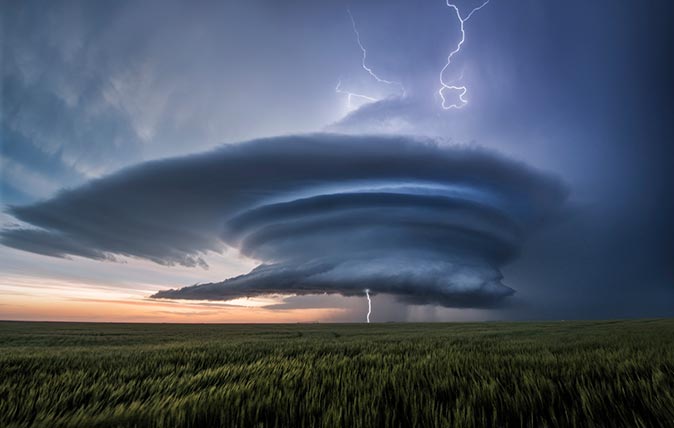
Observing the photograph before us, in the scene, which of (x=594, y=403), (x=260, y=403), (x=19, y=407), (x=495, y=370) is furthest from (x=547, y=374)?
(x=19, y=407)

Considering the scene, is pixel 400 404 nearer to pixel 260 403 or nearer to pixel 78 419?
pixel 260 403

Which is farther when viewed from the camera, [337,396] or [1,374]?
[1,374]

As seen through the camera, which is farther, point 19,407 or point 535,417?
point 19,407

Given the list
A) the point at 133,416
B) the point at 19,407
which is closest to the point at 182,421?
the point at 133,416

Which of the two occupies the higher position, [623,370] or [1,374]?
[623,370]

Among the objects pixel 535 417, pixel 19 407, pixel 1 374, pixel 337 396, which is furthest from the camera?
pixel 1 374

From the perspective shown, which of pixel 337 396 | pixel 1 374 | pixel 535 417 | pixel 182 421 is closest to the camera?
pixel 182 421

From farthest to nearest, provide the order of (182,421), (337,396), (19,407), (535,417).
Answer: (337,396)
(19,407)
(535,417)
(182,421)

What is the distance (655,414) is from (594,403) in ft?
1.49

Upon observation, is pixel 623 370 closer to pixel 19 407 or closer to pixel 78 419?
pixel 78 419

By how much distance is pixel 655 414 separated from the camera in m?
2.39

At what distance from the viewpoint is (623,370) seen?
429 centimetres

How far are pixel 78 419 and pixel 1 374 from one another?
161 inches

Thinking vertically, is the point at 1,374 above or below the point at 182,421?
below
